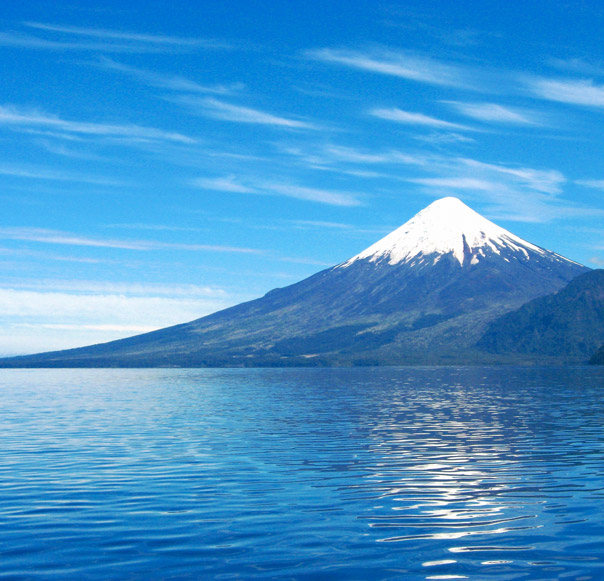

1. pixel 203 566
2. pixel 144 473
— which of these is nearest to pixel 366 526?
pixel 203 566

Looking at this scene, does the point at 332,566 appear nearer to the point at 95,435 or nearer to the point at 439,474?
the point at 439,474

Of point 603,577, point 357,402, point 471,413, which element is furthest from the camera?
point 357,402

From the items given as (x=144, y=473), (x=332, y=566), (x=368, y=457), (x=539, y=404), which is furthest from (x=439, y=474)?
(x=539, y=404)

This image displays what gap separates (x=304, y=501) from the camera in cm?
2689

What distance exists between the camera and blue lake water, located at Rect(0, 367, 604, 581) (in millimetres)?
19078

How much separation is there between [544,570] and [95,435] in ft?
123

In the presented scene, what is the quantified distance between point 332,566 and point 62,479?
57.6 ft

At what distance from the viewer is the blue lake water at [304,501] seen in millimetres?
19078

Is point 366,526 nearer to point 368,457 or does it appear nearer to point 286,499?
point 286,499

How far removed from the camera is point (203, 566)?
1886 cm

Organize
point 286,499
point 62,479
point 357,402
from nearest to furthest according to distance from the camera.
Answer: point 286,499 → point 62,479 → point 357,402

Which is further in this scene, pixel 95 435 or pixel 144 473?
pixel 95 435

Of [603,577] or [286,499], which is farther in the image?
[286,499]

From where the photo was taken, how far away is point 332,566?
1873 centimetres
